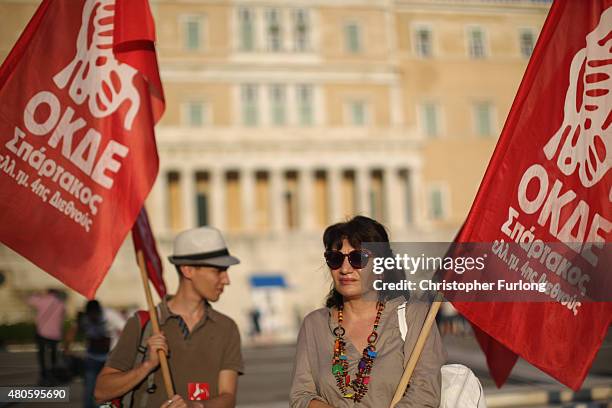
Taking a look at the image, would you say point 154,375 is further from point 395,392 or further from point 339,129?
point 339,129

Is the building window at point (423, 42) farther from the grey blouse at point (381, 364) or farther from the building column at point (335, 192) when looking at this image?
the grey blouse at point (381, 364)

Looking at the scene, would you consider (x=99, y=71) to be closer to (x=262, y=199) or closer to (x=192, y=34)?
(x=262, y=199)

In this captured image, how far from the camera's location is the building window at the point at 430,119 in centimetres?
4156

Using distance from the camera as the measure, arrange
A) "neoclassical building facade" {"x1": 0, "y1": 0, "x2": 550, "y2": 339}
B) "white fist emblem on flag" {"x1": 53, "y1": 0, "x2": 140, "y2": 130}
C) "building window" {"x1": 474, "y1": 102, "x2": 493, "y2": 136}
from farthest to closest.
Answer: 1. "building window" {"x1": 474, "y1": 102, "x2": 493, "y2": 136}
2. "neoclassical building facade" {"x1": 0, "y1": 0, "x2": 550, "y2": 339}
3. "white fist emblem on flag" {"x1": 53, "y1": 0, "x2": 140, "y2": 130}

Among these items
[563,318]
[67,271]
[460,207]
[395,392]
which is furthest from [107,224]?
[460,207]

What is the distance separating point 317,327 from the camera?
3.36 metres

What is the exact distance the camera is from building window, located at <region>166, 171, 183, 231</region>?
37.7m

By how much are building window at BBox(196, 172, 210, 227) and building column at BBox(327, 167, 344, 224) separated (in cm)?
589

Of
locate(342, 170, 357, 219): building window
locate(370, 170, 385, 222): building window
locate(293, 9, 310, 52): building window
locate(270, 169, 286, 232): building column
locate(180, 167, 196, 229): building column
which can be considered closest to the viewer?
locate(180, 167, 196, 229): building column

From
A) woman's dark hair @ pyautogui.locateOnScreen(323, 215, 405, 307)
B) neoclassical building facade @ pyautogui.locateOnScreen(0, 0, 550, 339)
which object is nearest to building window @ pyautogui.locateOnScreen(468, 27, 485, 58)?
neoclassical building facade @ pyautogui.locateOnScreen(0, 0, 550, 339)

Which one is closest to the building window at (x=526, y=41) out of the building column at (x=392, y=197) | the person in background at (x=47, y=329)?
the building column at (x=392, y=197)

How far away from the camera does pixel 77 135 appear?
165 inches

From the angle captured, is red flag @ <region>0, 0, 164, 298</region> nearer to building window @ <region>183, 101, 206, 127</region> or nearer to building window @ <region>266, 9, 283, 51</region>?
building window @ <region>183, 101, 206, 127</region>

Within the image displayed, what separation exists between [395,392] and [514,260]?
1.05 meters
